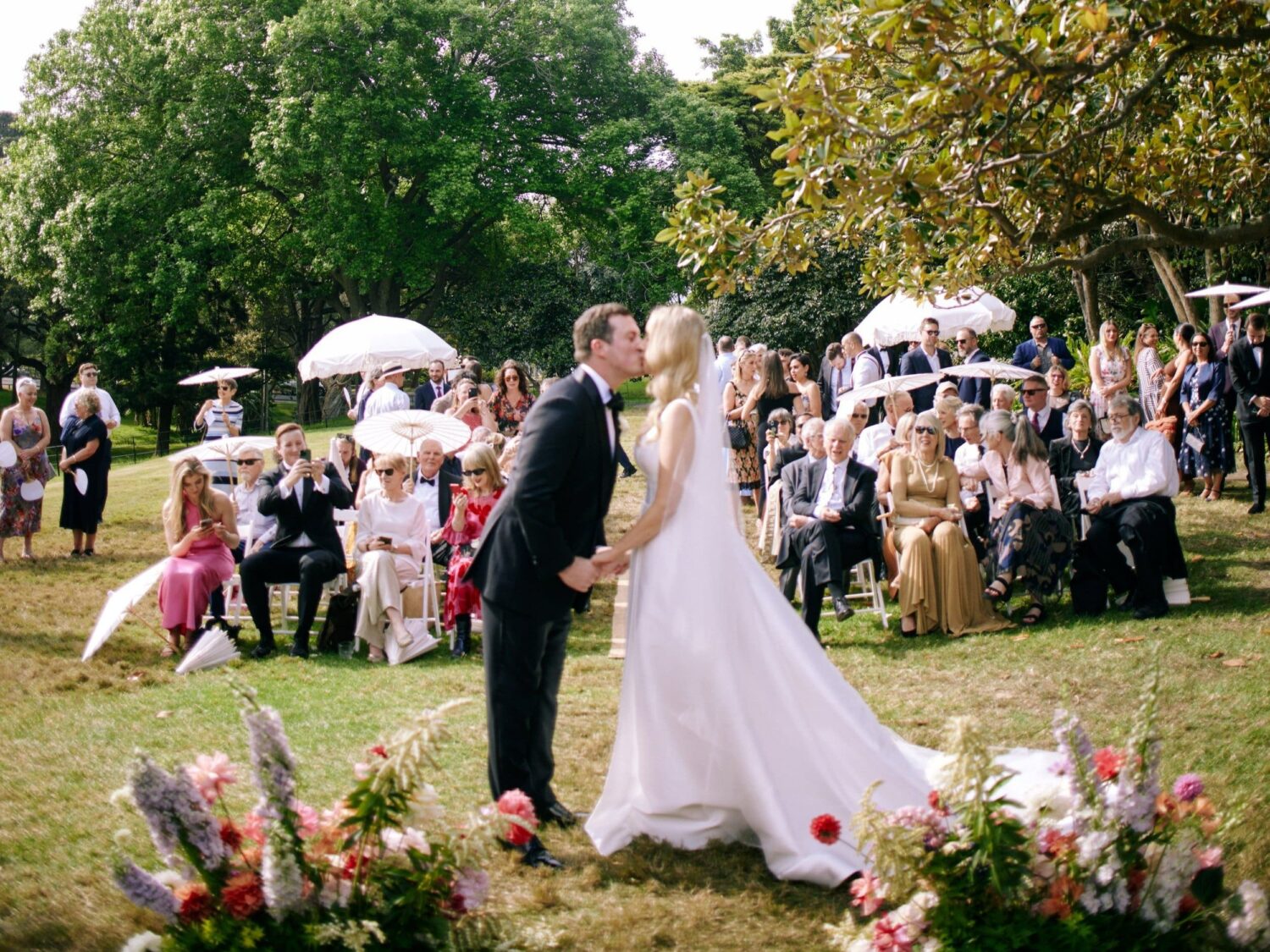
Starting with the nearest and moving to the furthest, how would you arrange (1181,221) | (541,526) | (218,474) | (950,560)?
(541,526)
(950,560)
(218,474)
(1181,221)

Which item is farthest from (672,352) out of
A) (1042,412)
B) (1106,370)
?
(1106,370)

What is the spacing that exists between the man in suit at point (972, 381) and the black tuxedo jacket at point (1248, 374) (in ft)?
8.28

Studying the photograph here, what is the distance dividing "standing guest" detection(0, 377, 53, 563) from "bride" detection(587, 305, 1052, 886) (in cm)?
1109

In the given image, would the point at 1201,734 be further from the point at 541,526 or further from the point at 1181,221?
the point at 1181,221

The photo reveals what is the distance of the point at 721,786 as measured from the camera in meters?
5.06

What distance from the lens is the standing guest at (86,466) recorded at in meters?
14.4

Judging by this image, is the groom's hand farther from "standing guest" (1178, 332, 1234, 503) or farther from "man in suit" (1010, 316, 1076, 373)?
"man in suit" (1010, 316, 1076, 373)

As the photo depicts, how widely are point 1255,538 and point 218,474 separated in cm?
1075

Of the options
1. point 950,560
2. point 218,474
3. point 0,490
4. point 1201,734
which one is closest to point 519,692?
point 1201,734

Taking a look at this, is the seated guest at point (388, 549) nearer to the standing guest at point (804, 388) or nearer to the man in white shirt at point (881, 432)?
the man in white shirt at point (881, 432)

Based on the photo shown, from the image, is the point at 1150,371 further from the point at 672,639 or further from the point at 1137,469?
the point at 672,639

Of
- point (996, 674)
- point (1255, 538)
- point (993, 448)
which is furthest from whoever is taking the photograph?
point (1255, 538)

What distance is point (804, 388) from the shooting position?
14461 millimetres

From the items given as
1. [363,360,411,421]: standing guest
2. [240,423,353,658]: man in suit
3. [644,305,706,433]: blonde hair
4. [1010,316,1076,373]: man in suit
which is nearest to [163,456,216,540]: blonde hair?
[240,423,353,658]: man in suit
